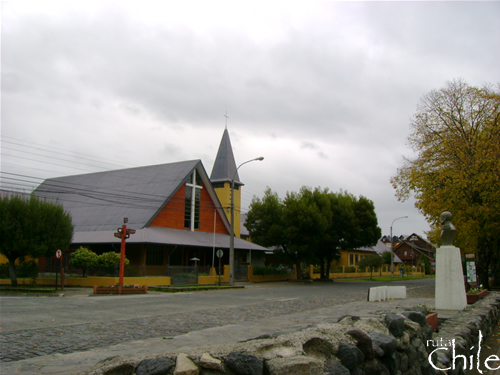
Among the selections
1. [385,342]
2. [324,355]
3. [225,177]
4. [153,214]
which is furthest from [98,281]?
[324,355]

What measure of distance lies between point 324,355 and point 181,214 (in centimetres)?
3518

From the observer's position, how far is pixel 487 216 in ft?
73.7

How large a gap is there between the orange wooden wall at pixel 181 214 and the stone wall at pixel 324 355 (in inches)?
1234

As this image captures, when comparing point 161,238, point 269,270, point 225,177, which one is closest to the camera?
point 161,238

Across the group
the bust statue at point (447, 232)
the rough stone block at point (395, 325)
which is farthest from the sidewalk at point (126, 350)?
the bust statue at point (447, 232)

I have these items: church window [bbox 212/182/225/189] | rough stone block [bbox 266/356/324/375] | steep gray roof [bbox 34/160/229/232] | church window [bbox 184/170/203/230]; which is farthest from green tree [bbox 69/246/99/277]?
rough stone block [bbox 266/356/324/375]

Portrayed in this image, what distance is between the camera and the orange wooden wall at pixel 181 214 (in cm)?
3688

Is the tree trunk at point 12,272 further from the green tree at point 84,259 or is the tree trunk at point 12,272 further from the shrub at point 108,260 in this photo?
the shrub at point 108,260

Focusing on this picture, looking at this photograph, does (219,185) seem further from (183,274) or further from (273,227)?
(183,274)

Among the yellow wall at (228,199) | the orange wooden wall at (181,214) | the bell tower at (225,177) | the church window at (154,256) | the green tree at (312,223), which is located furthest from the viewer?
the bell tower at (225,177)

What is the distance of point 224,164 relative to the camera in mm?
51156

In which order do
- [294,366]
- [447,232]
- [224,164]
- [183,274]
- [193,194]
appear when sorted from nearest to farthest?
[294,366]
[447,232]
[183,274]
[193,194]
[224,164]

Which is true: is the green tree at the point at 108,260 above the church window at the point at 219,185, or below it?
below

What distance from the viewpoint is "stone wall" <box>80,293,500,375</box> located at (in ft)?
11.4
